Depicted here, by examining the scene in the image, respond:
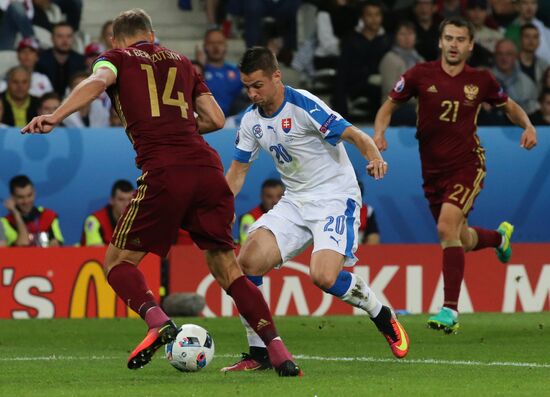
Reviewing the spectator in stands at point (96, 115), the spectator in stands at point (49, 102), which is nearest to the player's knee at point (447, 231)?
the spectator in stands at point (49, 102)

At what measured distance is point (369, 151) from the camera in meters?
7.72

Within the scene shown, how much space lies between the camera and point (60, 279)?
12.9 m

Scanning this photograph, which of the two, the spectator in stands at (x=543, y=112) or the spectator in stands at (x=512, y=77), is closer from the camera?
the spectator in stands at (x=543, y=112)

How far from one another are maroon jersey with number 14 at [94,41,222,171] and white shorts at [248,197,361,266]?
3.45 feet

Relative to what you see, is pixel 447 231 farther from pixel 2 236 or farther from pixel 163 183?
pixel 2 236

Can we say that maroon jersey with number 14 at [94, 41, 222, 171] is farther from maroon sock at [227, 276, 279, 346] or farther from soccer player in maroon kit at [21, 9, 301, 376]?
maroon sock at [227, 276, 279, 346]

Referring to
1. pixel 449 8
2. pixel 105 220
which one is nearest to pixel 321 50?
pixel 449 8

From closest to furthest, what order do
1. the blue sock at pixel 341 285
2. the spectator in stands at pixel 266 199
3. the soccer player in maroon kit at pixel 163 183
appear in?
the soccer player in maroon kit at pixel 163 183 → the blue sock at pixel 341 285 → the spectator in stands at pixel 266 199

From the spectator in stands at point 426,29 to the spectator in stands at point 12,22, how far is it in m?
4.74

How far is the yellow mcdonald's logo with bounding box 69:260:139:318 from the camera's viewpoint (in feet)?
42.1

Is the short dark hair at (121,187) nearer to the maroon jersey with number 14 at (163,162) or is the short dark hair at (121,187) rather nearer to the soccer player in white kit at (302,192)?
the soccer player in white kit at (302,192)

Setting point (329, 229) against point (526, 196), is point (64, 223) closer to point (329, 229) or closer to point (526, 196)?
point (526, 196)

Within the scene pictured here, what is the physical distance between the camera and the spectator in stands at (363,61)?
1634 centimetres

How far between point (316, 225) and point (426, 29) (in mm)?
9152
